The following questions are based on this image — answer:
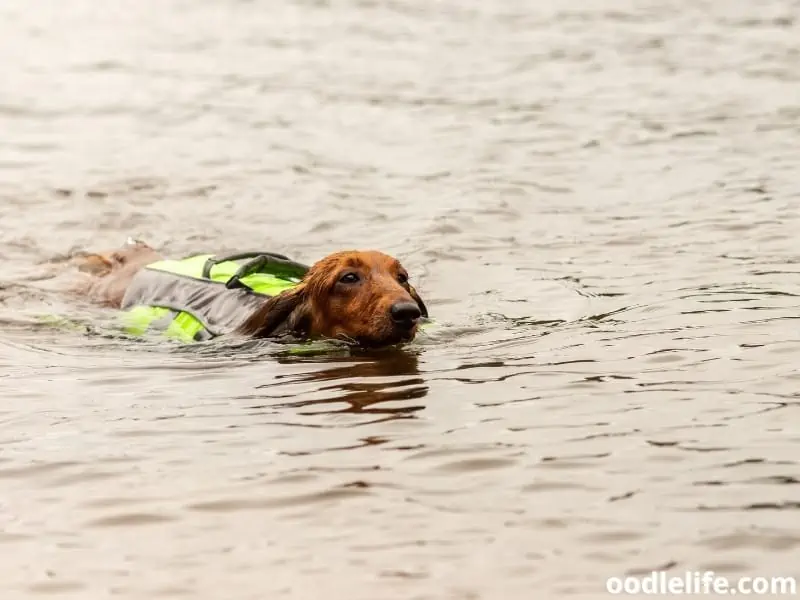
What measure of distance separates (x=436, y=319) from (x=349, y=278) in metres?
1.23

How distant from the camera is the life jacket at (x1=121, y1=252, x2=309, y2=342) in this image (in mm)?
8617

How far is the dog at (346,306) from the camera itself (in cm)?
782

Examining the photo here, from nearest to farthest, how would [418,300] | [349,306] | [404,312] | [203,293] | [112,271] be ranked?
[404,312], [349,306], [418,300], [203,293], [112,271]

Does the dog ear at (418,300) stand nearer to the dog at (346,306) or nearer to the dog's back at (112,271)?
the dog at (346,306)

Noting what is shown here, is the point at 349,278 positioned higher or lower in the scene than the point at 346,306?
higher

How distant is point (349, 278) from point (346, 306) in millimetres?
159

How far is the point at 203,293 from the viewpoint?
29.1 ft

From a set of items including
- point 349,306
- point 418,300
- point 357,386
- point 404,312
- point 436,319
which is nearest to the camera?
point 357,386

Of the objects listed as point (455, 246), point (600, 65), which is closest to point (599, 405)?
point (455, 246)

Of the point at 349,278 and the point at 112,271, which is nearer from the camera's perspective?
the point at 349,278

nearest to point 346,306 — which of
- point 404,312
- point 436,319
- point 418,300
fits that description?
point 404,312

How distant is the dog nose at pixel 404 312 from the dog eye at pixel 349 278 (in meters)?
0.36

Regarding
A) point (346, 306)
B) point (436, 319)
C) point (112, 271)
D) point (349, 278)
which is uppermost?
point (349, 278)

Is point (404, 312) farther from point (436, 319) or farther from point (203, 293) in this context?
→ point (203, 293)
